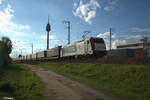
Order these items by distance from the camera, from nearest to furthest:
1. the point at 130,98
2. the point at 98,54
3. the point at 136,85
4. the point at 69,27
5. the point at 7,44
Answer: the point at 130,98 < the point at 136,85 < the point at 98,54 < the point at 69,27 < the point at 7,44

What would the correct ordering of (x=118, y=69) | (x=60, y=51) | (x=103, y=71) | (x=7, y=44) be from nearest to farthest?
(x=118, y=69)
(x=103, y=71)
(x=60, y=51)
(x=7, y=44)

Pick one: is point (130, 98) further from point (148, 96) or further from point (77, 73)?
point (77, 73)

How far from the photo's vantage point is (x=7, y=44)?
54719 mm

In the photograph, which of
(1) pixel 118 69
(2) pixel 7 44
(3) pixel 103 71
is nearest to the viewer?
(1) pixel 118 69

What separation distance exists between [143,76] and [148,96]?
8.13ft

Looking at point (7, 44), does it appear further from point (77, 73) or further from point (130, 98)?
point (130, 98)

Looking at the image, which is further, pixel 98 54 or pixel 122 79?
pixel 98 54

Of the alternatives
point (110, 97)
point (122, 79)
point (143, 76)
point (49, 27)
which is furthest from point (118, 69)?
point (49, 27)

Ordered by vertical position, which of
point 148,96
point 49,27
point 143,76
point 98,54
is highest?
point 49,27

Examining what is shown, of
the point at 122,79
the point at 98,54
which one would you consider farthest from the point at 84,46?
the point at 122,79

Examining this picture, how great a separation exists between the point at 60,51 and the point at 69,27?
16.2 m

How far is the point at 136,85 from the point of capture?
9836 millimetres

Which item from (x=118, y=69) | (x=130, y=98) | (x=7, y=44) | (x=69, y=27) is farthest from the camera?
(x=7, y=44)

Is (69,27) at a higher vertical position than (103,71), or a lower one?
higher
